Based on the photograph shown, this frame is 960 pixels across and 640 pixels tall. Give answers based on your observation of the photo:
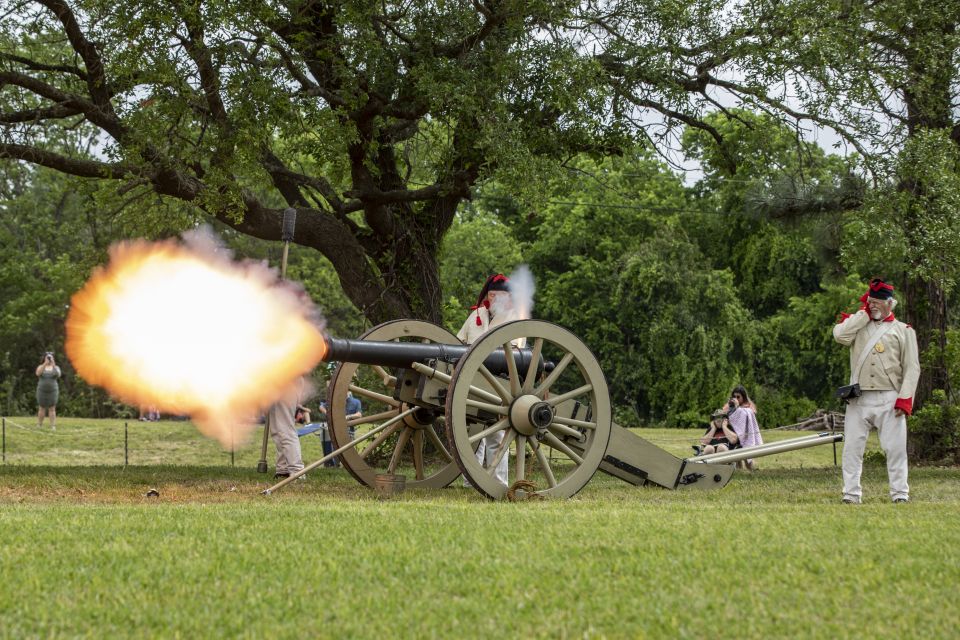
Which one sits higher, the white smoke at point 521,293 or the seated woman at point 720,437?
the white smoke at point 521,293

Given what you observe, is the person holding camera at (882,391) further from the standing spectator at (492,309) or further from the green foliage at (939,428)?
the green foliage at (939,428)

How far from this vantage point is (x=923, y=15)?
15.8 m

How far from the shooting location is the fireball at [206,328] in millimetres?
10953

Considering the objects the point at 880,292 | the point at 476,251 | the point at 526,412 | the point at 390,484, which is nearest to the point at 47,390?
the point at 390,484

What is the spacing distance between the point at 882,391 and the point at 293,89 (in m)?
8.52

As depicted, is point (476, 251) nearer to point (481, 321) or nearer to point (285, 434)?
point (285, 434)

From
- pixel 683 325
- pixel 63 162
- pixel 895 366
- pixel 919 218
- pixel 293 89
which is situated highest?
pixel 293 89

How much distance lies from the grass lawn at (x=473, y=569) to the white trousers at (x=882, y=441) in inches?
34.2

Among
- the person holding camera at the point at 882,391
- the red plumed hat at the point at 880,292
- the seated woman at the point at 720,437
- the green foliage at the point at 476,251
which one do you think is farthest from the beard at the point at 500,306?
the green foliage at the point at 476,251

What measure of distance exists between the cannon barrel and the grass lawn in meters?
1.23

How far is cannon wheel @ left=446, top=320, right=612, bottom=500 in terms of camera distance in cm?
946

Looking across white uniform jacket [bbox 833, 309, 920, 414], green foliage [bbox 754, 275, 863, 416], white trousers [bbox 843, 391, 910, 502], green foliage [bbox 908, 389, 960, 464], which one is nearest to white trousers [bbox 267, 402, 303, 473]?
white trousers [bbox 843, 391, 910, 502]

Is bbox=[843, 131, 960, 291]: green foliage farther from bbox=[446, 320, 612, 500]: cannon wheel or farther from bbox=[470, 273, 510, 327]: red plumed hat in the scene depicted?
bbox=[446, 320, 612, 500]: cannon wheel

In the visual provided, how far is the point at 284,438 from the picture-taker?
12.8 meters
